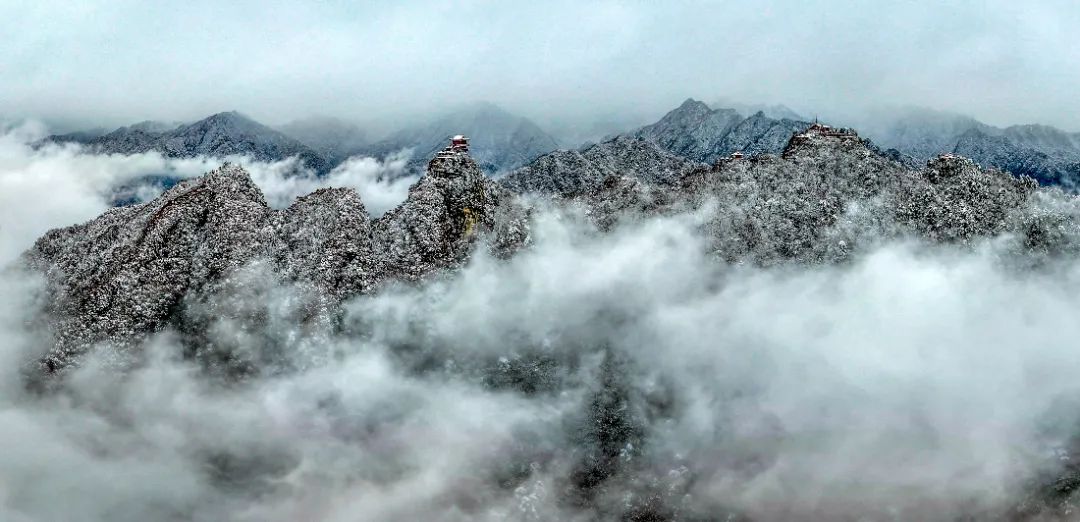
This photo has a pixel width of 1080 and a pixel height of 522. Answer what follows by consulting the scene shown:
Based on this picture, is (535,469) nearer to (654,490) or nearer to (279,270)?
(654,490)

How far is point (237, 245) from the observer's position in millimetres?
63969

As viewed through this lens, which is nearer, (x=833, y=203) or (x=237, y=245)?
(x=237, y=245)

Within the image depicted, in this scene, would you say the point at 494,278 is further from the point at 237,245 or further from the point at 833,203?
the point at 833,203

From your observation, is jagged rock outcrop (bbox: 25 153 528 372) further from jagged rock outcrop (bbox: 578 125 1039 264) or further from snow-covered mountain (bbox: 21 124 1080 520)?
jagged rock outcrop (bbox: 578 125 1039 264)

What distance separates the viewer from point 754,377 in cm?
5900

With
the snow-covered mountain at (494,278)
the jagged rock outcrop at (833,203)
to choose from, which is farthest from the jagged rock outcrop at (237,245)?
the jagged rock outcrop at (833,203)

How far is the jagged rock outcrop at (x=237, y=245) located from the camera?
200 feet

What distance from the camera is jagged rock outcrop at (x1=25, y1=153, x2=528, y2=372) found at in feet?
200

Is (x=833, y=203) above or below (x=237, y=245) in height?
above

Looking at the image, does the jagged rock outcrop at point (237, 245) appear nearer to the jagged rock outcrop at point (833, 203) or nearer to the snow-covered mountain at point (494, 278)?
the snow-covered mountain at point (494, 278)

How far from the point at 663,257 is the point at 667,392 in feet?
52.3

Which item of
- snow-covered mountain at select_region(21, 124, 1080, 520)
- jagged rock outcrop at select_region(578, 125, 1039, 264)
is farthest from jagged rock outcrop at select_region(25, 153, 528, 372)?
jagged rock outcrop at select_region(578, 125, 1039, 264)

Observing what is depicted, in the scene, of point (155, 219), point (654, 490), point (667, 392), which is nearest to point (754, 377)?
point (667, 392)

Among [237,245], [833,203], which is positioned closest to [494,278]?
[237,245]
